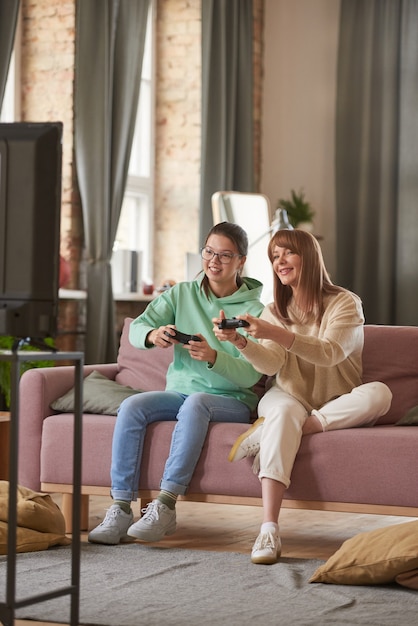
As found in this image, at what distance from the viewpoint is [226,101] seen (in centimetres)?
726

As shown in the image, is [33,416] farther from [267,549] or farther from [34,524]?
[267,549]

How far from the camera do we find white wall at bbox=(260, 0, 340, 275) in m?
7.83

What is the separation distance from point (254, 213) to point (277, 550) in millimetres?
3849

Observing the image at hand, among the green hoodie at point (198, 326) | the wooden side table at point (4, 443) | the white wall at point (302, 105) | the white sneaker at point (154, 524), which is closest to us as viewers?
the white sneaker at point (154, 524)

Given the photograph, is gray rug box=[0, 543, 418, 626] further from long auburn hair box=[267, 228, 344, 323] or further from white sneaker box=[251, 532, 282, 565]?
long auburn hair box=[267, 228, 344, 323]

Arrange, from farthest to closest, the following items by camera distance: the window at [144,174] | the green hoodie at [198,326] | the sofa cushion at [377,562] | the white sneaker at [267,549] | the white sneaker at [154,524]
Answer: the window at [144,174]
the green hoodie at [198,326]
the white sneaker at [154,524]
the white sneaker at [267,549]
the sofa cushion at [377,562]

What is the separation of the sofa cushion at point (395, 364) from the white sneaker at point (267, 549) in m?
0.67

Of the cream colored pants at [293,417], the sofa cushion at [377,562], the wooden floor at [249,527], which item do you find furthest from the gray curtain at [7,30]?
the sofa cushion at [377,562]

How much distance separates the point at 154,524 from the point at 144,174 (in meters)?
4.18

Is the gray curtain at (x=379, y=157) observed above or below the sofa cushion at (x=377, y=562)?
above

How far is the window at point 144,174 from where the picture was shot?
23.3 ft

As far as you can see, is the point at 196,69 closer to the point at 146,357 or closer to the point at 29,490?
the point at 146,357

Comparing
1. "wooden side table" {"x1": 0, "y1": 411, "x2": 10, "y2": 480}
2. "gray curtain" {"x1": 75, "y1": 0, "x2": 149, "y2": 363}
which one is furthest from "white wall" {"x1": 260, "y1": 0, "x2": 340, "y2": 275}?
"wooden side table" {"x1": 0, "y1": 411, "x2": 10, "y2": 480}

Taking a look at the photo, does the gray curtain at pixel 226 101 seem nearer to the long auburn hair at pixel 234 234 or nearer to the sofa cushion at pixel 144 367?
the sofa cushion at pixel 144 367
